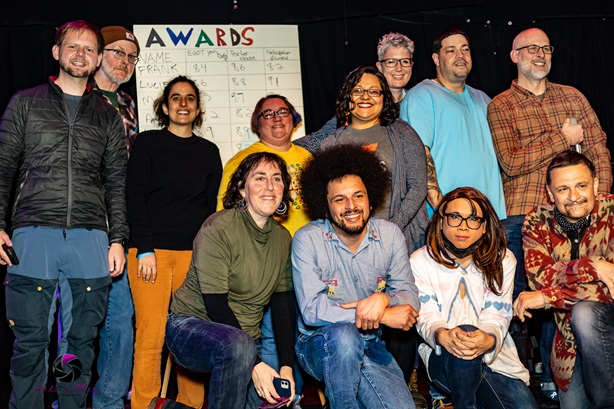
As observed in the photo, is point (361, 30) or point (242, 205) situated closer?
point (242, 205)

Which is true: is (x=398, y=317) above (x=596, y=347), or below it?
above

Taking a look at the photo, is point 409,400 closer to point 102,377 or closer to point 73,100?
point 102,377

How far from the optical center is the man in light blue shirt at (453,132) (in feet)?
13.5

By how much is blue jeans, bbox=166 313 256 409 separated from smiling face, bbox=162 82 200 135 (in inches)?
55.0

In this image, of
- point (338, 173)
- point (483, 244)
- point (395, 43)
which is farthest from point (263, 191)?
point (395, 43)

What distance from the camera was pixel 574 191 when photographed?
3582 mm

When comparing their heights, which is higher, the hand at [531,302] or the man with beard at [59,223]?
the man with beard at [59,223]

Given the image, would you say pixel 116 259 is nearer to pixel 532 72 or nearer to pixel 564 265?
pixel 564 265

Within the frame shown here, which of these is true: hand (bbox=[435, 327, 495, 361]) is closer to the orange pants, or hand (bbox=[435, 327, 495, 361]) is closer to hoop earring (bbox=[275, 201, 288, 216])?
hoop earring (bbox=[275, 201, 288, 216])

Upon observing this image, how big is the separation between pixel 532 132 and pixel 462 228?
114 cm

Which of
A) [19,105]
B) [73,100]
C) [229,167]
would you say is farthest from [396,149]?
[19,105]

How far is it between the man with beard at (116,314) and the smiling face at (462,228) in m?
1.79

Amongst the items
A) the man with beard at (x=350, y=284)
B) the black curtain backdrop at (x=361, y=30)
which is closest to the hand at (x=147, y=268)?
the man with beard at (x=350, y=284)

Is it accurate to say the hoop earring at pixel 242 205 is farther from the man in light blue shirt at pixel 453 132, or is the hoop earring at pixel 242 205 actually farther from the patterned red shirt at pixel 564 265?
the patterned red shirt at pixel 564 265
